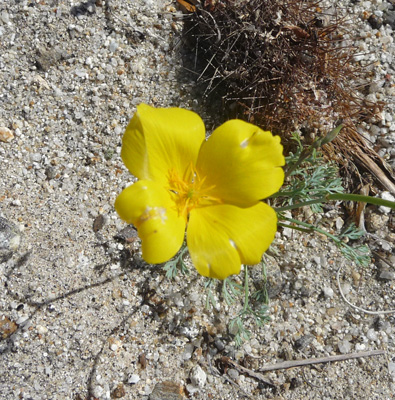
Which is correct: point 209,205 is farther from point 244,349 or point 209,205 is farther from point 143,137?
point 244,349

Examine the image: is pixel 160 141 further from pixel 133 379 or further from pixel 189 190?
pixel 133 379

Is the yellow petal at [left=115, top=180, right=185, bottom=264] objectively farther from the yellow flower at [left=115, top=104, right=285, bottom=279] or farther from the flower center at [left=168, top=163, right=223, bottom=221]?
the flower center at [left=168, top=163, right=223, bottom=221]

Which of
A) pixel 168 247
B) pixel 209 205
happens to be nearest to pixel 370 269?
pixel 209 205

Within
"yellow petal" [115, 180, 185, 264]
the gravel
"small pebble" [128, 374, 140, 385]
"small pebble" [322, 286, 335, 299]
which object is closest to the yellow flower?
"yellow petal" [115, 180, 185, 264]

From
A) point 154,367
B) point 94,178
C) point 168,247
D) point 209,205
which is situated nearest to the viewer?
point 168,247

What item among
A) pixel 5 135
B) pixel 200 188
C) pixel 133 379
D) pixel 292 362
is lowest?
pixel 133 379

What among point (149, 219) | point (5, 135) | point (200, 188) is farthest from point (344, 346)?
point (5, 135)
